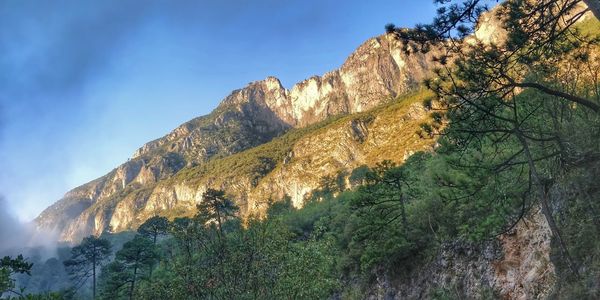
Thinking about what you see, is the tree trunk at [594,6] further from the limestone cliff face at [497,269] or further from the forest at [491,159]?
the limestone cliff face at [497,269]

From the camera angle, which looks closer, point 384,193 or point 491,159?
point 491,159

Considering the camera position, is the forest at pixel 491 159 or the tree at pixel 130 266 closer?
the forest at pixel 491 159

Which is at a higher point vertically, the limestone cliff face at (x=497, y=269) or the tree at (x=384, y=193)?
the tree at (x=384, y=193)

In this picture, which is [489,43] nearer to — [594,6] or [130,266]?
[594,6]

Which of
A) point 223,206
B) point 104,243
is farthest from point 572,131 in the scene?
point 104,243

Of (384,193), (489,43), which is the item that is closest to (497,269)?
(384,193)

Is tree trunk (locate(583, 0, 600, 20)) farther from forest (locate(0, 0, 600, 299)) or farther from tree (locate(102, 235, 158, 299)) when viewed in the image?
tree (locate(102, 235, 158, 299))

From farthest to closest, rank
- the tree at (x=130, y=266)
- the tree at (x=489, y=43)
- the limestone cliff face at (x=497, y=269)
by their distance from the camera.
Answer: the tree at (x=130, y=266)
the limestone cliff face at (x=497, y=269)
the tree at (x=489, y=43)

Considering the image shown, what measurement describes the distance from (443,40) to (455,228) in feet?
61.7

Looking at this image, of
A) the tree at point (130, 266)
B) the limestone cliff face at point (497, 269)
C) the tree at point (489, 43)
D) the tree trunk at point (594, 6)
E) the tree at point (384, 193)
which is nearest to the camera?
the tree trunk at point (594, 6)

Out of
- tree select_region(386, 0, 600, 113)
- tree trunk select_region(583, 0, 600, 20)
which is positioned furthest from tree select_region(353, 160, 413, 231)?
tree trunk select_region(583, 0, 600, 20)

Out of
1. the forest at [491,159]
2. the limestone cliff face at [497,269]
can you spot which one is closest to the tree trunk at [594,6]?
the forest at [491,159]

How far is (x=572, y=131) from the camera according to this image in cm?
1311

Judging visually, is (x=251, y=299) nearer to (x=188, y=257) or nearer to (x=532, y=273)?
(x=188, y=257)
